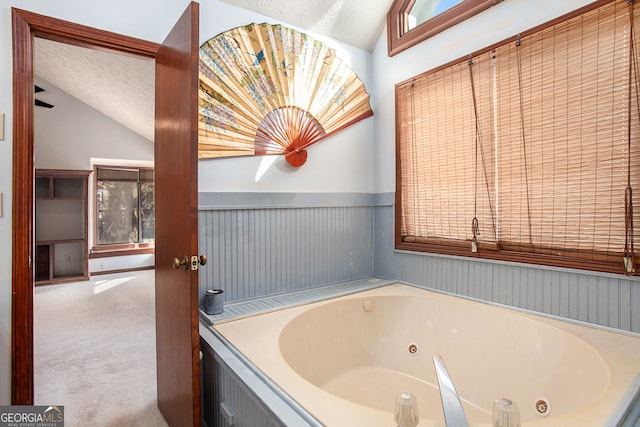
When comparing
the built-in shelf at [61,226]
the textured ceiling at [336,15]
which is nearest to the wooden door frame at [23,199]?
the textured ceiling at [336,15]

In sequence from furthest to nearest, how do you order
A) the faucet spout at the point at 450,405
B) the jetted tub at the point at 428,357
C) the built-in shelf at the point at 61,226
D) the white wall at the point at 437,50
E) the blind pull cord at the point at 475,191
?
the built-in shelf at the point at 61,226
the blind pull cord at the point at 475,191
the white wall at the point at 437,50
the jetted tub at the point at 428,357
the faucet spout at the point at 450,405

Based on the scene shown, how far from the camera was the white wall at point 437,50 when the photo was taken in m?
1.73

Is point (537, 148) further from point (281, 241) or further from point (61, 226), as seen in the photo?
point (61, 226)

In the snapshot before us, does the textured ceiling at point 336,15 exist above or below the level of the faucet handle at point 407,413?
above

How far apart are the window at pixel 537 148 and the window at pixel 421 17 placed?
258 mm

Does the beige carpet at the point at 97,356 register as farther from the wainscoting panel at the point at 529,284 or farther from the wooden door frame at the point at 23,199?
the wainscoting panel at the point at 529,284

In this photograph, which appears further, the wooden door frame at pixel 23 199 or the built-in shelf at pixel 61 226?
the built-in shelf at pixel 61 226

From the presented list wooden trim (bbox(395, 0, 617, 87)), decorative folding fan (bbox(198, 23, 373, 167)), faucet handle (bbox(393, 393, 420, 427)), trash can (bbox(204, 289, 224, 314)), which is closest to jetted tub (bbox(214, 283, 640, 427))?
faucet handle (bbox(393, 393, 420, 427))

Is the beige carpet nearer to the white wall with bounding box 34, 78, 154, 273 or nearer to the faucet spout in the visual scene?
the faucet spout

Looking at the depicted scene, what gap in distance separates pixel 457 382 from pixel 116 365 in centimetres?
230

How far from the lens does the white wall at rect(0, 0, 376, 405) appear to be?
148 cm

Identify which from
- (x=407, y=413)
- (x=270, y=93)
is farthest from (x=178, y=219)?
(x=407, y=413)

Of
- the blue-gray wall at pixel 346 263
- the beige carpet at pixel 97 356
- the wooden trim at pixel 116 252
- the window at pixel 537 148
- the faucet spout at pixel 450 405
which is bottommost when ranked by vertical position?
the beige carpet at pixel 97 356

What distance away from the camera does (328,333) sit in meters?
1.97
